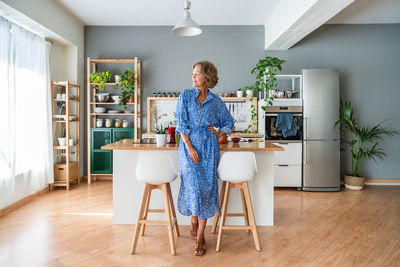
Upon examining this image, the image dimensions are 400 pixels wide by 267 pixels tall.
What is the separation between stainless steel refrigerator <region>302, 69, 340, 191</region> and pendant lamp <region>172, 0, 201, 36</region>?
2264 millimetres

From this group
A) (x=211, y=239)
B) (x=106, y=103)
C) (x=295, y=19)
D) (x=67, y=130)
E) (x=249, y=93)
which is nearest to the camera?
(x=211, y=239)

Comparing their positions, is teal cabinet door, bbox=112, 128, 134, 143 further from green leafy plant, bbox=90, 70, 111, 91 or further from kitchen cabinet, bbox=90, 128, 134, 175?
green leafy plant, bbox=90, 70, 111, 91

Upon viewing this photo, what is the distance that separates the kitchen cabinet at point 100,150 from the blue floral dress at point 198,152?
9.69 ft

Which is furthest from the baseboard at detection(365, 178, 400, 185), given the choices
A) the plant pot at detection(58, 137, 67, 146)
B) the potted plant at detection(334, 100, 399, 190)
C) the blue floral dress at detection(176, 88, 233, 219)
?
the plant pot at detection(58, 137, 67, 146)

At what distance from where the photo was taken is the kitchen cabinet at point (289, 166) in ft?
15.0

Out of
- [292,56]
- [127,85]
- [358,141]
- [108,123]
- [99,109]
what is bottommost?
[358,141]

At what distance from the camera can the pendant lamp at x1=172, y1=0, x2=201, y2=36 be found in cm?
290

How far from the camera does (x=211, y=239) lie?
2586mm

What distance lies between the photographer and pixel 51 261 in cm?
215

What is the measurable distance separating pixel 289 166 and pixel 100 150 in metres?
3.35

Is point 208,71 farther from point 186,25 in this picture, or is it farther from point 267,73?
point 267,73

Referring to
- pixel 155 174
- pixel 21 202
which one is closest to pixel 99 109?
pixel 21 202

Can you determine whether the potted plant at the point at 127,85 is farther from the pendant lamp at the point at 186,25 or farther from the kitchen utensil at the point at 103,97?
the pendant lamp at the point at 186,25

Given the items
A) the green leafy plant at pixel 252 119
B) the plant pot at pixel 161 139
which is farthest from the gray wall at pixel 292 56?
the plant pot at pixel 161 139
